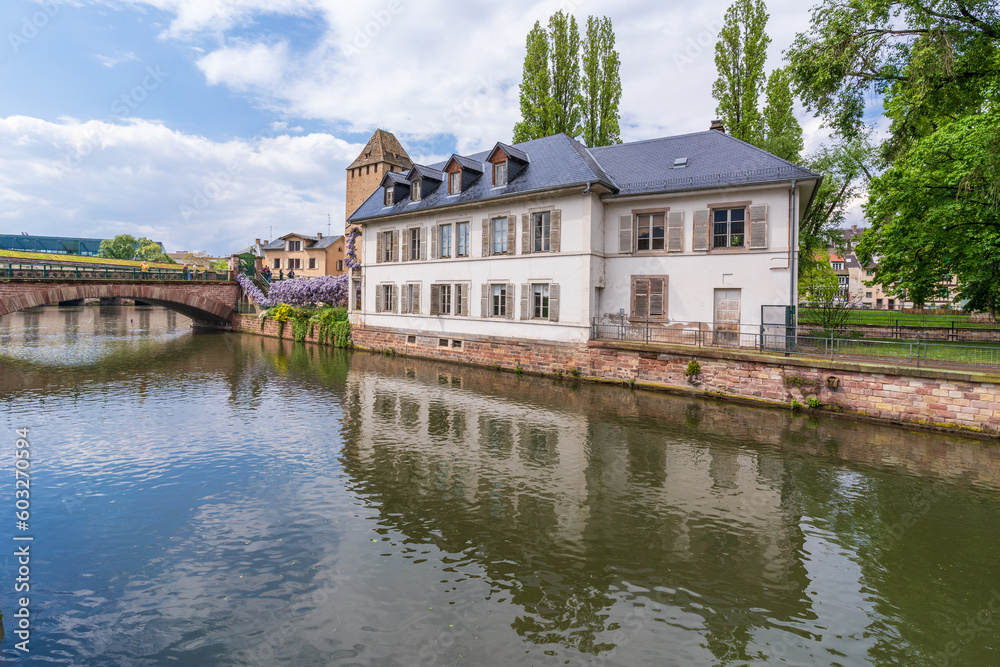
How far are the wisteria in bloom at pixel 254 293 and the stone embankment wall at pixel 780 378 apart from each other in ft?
82.6

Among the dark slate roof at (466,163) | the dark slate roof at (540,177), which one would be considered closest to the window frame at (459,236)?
the dark slate roof at (540,177)

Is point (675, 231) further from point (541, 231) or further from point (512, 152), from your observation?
point (512, 152)

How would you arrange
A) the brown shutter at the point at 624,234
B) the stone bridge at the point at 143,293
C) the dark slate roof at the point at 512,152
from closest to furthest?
the brown shutter at the point at 624,234
the dark slate roof at the point at 512,152
the stone bridge at the point at 143,293

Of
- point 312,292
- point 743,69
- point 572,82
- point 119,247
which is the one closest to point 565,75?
point 572,82

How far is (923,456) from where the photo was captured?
1168 cm

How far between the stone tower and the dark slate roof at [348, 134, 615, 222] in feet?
110

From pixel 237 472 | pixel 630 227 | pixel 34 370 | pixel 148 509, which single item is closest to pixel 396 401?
pixel 237 472

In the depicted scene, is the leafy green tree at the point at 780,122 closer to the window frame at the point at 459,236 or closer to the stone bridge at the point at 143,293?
the window frame at the point at 459,236

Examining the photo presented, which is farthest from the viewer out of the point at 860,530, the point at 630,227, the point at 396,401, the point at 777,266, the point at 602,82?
the point at 602,82

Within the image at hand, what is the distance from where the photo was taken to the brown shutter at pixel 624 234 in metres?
21.5

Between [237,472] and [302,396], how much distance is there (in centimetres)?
773

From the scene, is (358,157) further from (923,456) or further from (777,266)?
(923,456)

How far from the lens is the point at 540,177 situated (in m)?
23.0

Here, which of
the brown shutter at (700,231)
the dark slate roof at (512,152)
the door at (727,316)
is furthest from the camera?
the dark slate roof at (512,152)
